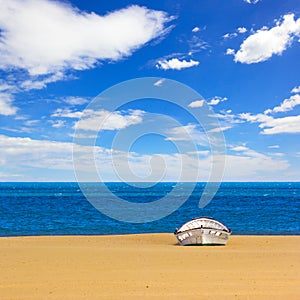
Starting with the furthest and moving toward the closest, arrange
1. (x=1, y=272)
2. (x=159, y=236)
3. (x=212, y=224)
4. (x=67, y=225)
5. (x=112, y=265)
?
(x=67, y=225)
(x=159, y=236)
(x=212, y=224)
(x=112, y=265)
(x=1, y=272)

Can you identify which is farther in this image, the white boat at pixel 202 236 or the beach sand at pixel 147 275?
the white boat at pixel 202 236

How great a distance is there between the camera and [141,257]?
16047 millimetres

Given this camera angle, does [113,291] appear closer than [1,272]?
Yes

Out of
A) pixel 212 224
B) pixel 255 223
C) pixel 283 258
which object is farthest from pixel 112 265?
pixel 255 223

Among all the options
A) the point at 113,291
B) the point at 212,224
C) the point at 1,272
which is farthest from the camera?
the point at 212,224

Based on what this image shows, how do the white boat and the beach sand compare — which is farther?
the white boat

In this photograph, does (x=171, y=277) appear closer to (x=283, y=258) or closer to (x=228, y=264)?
(x=228, y=264)

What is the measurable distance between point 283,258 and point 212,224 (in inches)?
331

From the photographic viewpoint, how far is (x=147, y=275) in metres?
12.1

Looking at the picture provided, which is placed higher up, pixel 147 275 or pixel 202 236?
pixel 202 236

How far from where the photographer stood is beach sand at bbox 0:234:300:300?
9828 millimetres

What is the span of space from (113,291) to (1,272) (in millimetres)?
5061

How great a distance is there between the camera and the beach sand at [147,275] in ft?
32.2

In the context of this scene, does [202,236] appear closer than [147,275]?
No
